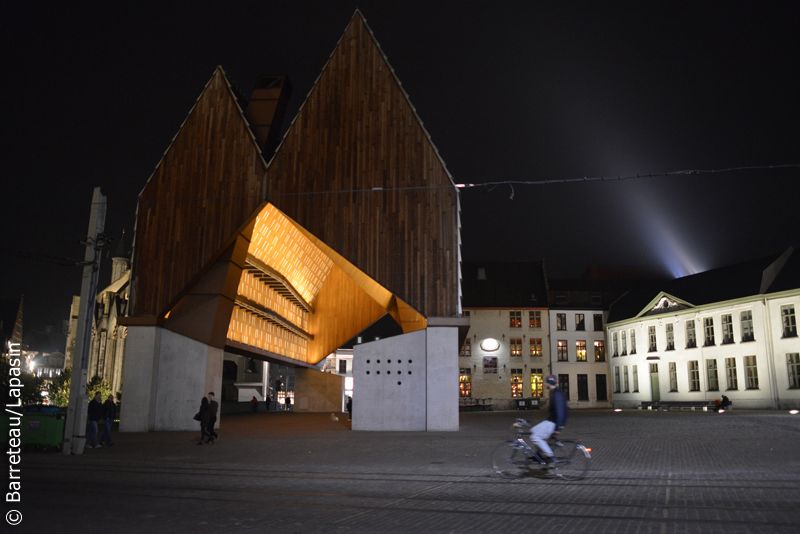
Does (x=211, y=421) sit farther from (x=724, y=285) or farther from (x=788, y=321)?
(x=724, y=285)

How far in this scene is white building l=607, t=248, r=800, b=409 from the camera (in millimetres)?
41781

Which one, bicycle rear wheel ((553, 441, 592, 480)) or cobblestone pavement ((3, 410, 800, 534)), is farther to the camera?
bicycle rear wheel ((553, 441, 592, 480))

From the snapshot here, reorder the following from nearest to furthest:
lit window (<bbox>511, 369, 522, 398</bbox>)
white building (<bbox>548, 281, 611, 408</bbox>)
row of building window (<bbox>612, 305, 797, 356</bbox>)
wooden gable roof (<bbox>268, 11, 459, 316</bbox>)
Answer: wooden gable roof (<bbox>268, 11, 459, 316</bbox>) < row of building window (<bbox>612, 305, 797, 356</bbox>) < lit window (<bbox>511, 369, 522, 398</bbox>) < white building (<bbox>548, 281, 611, 408</bbox>)

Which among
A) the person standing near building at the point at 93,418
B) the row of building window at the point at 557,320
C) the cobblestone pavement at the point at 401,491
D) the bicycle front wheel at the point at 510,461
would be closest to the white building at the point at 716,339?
the row of building window at the point at 557,320

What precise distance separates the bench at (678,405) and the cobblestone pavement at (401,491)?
2970 centimetres

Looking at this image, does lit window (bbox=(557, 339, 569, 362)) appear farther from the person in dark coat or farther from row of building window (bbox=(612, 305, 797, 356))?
the person in dark coat

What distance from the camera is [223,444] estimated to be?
19250 millimetres

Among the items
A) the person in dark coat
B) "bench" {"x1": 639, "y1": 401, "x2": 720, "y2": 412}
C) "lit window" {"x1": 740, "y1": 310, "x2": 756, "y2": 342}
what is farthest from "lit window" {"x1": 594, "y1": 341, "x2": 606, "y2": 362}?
the person in dark coat

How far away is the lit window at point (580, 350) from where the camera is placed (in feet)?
205

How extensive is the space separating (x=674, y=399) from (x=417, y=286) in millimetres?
34933

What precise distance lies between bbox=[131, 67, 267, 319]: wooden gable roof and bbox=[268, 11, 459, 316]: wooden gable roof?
167 centimetres

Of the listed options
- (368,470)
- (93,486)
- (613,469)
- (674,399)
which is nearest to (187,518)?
→ (93,486)

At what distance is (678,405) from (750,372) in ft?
19.9

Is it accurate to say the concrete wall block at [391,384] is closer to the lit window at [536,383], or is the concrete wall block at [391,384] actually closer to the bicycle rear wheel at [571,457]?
the bicycle rear wheel at [571,457]
